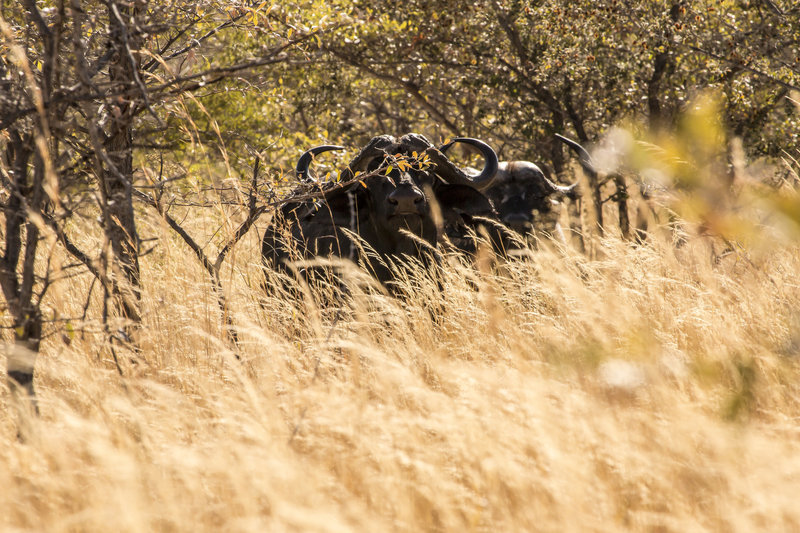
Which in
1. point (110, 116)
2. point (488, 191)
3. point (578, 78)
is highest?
point (578, 78)

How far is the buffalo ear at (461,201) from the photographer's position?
6.32 metres

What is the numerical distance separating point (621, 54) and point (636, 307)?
5.72 meters

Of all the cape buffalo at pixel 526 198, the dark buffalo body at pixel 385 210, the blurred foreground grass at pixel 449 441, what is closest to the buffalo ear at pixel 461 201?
the dark buffalo body at pixel 385 210

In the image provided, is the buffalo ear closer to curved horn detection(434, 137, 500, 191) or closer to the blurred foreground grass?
curved horn detection(434, 137, 500, 191)

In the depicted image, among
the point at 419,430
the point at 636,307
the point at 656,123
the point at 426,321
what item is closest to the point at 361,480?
the point at 419,430

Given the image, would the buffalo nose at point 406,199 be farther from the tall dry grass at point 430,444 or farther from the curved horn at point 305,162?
the tall dry grass at point 430,444

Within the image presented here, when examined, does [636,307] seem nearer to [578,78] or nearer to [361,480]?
[361,480]

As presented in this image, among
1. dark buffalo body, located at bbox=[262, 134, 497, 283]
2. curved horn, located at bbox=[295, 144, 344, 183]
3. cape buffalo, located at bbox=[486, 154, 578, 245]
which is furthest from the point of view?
cape buffalo, located at bbox=[486, 154, 578, 245]

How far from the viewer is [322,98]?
11180 millimetres

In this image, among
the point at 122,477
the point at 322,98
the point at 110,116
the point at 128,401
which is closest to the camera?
the point at 122,477

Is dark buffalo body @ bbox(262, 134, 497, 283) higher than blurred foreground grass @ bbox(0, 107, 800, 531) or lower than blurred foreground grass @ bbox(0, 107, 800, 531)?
higher

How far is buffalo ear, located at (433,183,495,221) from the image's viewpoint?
6.32 meters

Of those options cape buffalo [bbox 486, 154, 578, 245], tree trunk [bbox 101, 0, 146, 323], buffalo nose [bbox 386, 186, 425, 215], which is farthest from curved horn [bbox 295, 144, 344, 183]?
tree trunk [bbox 101, 0, 146, 323]

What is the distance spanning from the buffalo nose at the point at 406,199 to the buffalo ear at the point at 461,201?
3.36 ft
